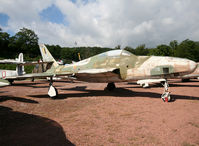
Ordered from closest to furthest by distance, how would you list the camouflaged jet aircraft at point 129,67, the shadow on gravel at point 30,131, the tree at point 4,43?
1. the shadow on gravel at point 30,131
2. the camouflaged jet aircraft at point 129,67
3. the tree at point 4,43

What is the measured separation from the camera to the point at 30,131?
3756mm

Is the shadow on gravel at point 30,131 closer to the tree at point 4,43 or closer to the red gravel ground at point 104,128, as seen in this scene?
the red gravel ground at point 104,128

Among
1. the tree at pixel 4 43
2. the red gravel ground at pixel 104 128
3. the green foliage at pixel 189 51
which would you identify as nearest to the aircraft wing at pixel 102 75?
the red gravel ground at pixel 104 128

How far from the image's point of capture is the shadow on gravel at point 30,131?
3.12 meters

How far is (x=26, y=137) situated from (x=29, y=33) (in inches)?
4105

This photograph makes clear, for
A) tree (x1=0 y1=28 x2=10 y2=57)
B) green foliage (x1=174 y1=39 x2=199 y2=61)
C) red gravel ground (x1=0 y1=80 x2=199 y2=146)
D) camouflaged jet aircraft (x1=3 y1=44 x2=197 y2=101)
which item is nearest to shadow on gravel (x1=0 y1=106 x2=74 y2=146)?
red gravel ground (x1=0 y1=80 x2=199 y2=146)

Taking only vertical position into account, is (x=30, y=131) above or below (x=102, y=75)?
below

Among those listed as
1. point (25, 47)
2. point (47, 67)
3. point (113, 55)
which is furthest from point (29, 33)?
point (113, 55)

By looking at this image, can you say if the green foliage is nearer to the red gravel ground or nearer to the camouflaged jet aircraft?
the camouflaged jet aircraft

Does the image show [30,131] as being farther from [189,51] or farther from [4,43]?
[4,43]

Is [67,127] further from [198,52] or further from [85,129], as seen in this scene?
[198,52]

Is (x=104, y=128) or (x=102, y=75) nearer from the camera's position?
(x=104, y=128)

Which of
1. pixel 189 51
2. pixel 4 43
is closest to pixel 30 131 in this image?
pixel 189 51

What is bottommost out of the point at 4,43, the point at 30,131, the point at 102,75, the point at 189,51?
the point at 30,131
